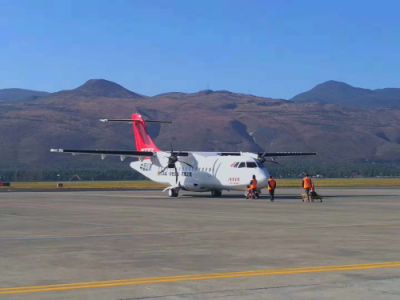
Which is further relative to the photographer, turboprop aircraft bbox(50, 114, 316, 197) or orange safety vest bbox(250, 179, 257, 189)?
turboprop aircraft bbox(50, 114, 316, 197)

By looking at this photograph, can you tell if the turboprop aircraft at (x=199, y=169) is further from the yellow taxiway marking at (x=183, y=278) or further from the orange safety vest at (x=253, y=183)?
the yellow taxiway marking at (x=183, y=278)

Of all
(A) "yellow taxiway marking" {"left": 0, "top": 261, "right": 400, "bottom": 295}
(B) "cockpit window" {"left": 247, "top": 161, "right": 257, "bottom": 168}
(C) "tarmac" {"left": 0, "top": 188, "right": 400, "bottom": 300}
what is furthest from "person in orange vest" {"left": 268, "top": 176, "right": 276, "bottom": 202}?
(A) "yellow taxiway marking" {"left": 0, "top": 261, "right": 400, "bottom": 295}

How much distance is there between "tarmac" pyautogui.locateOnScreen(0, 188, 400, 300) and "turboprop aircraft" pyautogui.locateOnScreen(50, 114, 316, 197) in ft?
58.2

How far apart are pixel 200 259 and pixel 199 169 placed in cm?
3133

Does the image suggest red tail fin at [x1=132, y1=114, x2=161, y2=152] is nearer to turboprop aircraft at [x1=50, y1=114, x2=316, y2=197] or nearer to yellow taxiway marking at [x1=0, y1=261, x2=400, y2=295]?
turboprop aircraft at [x1=50, y1=114, x2=316, y2=197]

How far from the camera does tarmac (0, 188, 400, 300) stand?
30.9 feet

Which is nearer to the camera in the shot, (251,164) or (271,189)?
(271,189)

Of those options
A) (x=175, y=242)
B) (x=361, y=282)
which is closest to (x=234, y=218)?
(x=175, y=242)

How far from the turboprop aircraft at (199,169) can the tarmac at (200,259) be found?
58.2 ft

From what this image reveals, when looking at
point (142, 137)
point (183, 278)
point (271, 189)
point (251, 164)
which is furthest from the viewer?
point (142, 137)

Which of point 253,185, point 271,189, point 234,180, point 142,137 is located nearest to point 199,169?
point 234,180

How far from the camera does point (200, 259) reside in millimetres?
12555

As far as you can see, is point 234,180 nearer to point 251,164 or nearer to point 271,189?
point 251,164

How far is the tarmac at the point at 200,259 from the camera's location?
371 inches
